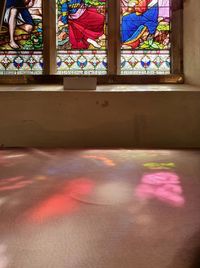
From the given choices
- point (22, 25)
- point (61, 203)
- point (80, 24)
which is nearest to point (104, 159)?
point (61, 203)

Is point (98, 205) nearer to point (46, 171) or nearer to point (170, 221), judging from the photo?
point (170, 221)

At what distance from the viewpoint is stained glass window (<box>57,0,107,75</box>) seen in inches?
164

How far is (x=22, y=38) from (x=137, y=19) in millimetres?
1082

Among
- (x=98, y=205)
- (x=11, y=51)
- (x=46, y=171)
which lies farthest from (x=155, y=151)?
(x=11, y=51)

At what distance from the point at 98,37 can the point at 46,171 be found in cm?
196

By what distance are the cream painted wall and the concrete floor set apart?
1.05 metres

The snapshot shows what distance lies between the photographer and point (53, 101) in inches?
134

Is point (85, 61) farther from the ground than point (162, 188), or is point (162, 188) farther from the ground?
point (85, 61)

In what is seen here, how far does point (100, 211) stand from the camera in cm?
186

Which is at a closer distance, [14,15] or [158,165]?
[158,165]

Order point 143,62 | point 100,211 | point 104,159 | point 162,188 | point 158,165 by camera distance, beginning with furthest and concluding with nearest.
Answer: point 143,62 → point 104,159 → point 158,165 → point 162,188 → point 100,211

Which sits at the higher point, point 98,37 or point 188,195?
point 98,37

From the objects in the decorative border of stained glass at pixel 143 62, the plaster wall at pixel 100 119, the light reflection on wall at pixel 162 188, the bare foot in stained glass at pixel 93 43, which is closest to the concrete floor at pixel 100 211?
the light reflection on wall at pixel 162 188

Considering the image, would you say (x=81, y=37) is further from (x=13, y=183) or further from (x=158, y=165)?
(x=13, y=183)
